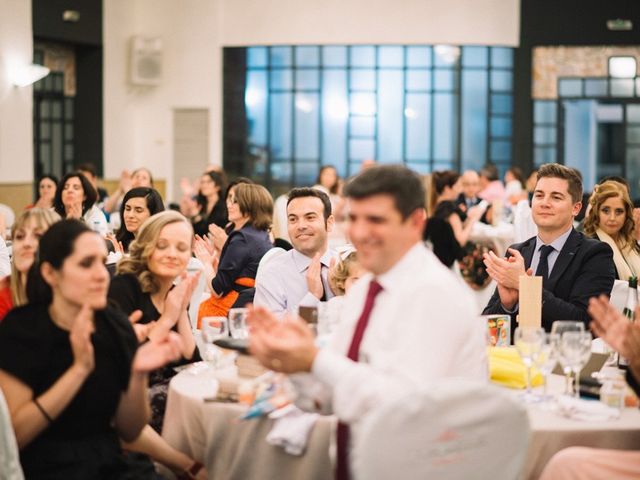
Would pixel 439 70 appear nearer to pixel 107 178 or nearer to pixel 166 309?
pixel 107 178

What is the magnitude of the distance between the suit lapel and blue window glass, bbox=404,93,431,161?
13.4 m

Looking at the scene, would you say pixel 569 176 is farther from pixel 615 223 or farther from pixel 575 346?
pixel 575 346

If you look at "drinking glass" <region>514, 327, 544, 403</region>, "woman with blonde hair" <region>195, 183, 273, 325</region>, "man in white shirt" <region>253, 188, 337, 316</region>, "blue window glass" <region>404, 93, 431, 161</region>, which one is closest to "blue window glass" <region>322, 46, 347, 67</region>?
"blue window glass" <region>404, 93, 431, 161</region>

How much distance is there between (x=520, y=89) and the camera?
1761 centimetres

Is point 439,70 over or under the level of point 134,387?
over

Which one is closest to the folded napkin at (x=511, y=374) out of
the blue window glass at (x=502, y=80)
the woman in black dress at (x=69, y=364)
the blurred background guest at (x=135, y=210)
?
the woman in black dress at (x=69, y=364)

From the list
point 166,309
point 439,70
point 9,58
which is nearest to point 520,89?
point 439,70

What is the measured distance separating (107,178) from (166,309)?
13342mm

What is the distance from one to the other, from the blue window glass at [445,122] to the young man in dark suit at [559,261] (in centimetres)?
1320

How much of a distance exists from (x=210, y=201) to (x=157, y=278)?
637 centimetres

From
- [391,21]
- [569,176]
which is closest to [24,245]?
[569,176]

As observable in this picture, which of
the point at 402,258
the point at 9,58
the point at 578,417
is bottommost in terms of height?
the point at 578,417

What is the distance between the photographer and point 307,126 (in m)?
18.2

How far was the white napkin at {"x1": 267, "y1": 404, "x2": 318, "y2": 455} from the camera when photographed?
118 inches
